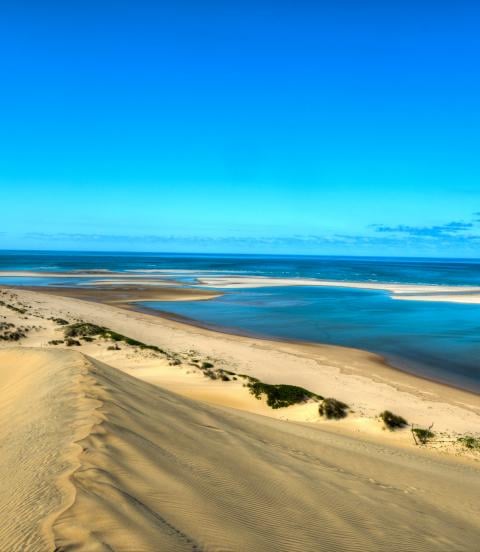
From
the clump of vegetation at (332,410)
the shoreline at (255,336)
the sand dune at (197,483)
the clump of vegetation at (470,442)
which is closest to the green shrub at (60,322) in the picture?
the shoreline at (255,336)

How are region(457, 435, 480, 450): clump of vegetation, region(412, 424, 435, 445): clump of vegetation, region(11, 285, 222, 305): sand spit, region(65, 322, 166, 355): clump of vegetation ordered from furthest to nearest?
region(11, 285, 222, 305): sand spit
region(65, 322, 166, 355): clump of vegetation
region(412, 424, 435, 445): clump of vegetation
region(457, 435, 480, 450): clump of vegetation

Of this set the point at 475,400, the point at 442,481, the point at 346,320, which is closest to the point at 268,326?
the point at 346,320

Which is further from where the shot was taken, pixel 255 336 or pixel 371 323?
pixel 371 323

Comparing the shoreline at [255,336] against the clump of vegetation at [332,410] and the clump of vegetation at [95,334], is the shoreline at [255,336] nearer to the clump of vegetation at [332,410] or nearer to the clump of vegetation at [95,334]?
the clump of vegetation at [332,410]

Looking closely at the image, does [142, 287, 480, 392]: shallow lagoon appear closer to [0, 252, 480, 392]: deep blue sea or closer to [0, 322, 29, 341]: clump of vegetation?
[0, 252, 480, 392]: deep blue sea

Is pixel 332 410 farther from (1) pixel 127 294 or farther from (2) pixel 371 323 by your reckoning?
(1) pixel 127 294

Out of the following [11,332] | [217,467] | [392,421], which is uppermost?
[217,467]

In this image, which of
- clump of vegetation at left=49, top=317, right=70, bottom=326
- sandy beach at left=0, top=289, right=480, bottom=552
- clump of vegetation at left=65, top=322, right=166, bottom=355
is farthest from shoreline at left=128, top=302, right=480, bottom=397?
clump of vegetation at left=49, top=317, right=70, bottom=326

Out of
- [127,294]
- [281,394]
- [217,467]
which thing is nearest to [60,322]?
[281,394]
